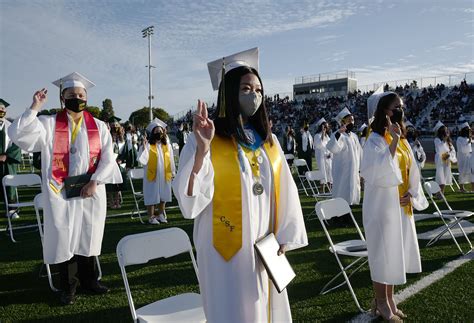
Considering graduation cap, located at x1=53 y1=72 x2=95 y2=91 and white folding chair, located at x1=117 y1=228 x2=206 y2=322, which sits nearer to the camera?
white folding chair, located at x1=117 y1=228 x2=206 y2=322

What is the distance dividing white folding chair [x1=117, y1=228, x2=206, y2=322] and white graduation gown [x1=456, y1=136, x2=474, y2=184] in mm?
10961

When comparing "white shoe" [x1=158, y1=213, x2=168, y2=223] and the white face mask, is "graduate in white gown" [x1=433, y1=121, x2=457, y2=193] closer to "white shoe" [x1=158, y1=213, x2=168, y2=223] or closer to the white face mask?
"white shoe" [x1=158, y1=213, x2=168, y2=223]

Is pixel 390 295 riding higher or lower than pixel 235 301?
lower

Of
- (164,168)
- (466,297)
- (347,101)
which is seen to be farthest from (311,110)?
(466,297)

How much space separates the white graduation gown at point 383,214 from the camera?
3.46 metres

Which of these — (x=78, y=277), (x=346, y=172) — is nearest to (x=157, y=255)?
(x=78, y=277)

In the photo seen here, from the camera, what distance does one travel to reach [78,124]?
414cm

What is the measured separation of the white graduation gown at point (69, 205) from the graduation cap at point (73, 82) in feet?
1.22

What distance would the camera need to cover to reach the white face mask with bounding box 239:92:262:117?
219 centimetres

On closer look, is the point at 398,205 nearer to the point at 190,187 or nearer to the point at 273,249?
the point at 273,249

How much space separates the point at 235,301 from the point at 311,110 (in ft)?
132

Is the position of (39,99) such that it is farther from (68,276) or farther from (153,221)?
(153,221)

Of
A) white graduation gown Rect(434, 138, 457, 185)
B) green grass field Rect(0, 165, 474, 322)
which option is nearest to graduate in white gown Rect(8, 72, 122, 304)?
green grass field Rect(0, 165, 474, 322)

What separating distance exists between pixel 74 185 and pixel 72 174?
13cm
